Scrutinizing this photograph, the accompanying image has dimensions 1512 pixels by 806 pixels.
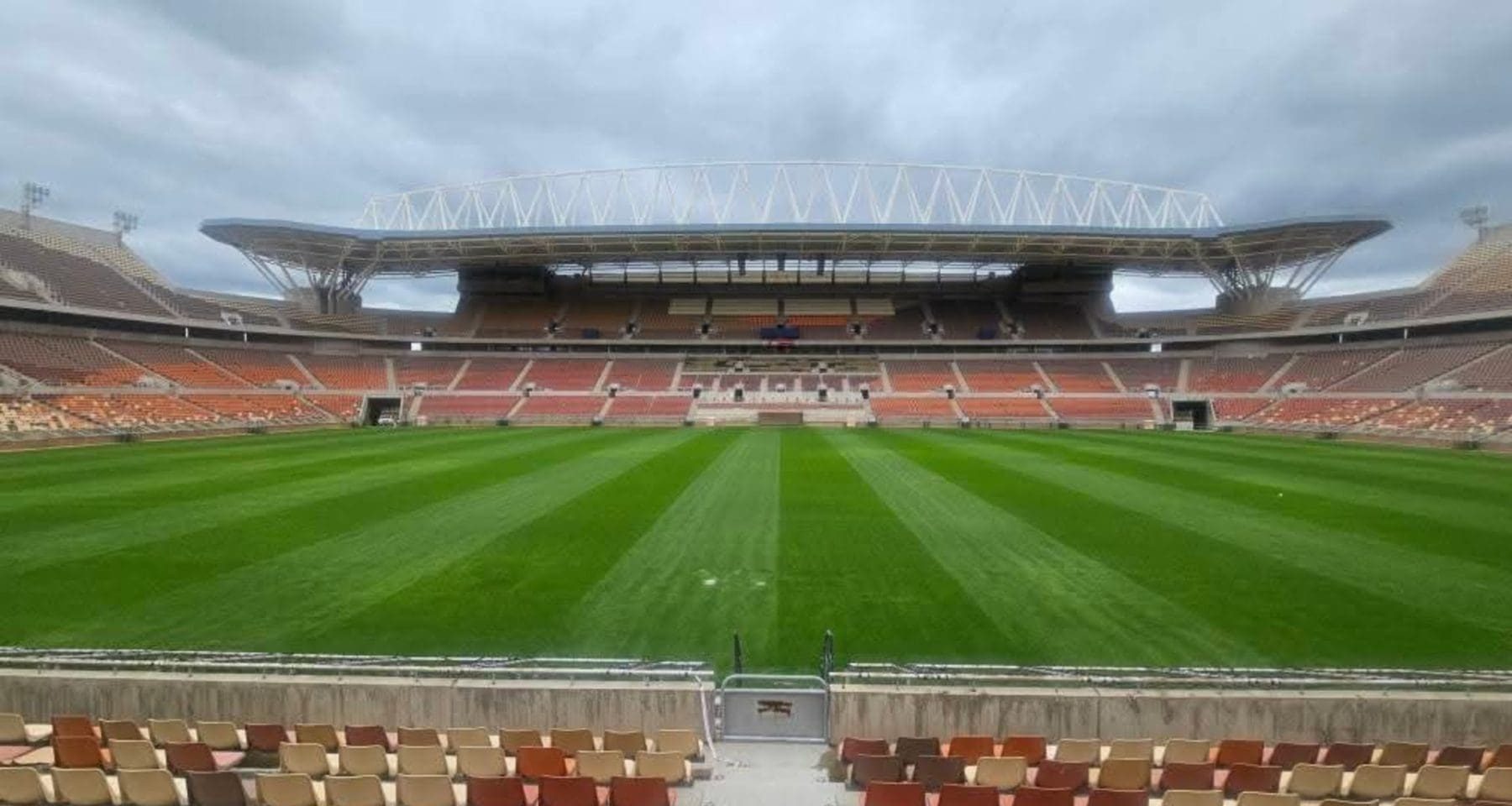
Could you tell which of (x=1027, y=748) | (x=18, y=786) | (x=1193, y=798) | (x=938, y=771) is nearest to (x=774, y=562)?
(x=1027, y=748)

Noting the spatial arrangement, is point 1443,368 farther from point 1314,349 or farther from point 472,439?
point 472,439

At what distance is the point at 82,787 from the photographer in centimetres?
554

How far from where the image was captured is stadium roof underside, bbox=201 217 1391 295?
50344mm

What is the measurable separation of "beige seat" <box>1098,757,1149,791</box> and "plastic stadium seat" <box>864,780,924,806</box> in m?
1.55

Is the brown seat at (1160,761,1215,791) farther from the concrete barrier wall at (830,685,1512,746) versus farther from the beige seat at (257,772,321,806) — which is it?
the beige seat at (257,772,321,806)

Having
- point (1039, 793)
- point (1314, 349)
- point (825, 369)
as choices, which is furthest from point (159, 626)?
point (1314, 349)

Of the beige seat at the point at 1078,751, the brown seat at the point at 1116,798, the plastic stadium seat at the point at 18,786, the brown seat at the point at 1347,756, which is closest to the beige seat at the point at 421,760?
the plastic stadium seat at the point at 18,786

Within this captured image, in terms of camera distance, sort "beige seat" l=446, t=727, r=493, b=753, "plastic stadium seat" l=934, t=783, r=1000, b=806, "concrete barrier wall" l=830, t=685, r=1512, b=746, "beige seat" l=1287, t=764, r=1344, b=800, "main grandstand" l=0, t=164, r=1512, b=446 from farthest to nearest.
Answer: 1. "main grandstand" l=0, t=164, r=1512, b=446
2. "concrete barrier wall" l=830, t=685, r=1512, b=746
3. "beige seat" l=446, t=727, r=493, b=753
4. "beige seat" l=1287, t=764, r=1344, b=800
5. "plastic stadium seat" l=934, t=783, r=1000, b=806

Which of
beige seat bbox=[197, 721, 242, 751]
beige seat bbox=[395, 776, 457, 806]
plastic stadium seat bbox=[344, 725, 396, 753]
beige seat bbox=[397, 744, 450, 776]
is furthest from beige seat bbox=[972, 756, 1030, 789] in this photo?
beige seat bbox=[197, 721, 242, 751]

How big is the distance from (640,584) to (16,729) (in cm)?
714

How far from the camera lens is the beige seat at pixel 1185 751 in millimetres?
6293

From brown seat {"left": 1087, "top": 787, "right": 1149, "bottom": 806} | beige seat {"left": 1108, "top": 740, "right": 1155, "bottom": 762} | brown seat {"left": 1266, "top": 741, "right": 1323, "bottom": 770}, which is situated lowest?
brown seat {"left": 1266, "top": 741, "right": 1323, "bottom": 770}

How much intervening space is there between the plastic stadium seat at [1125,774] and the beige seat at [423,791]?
488 cm

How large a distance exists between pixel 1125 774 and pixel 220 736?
740 centimetres
